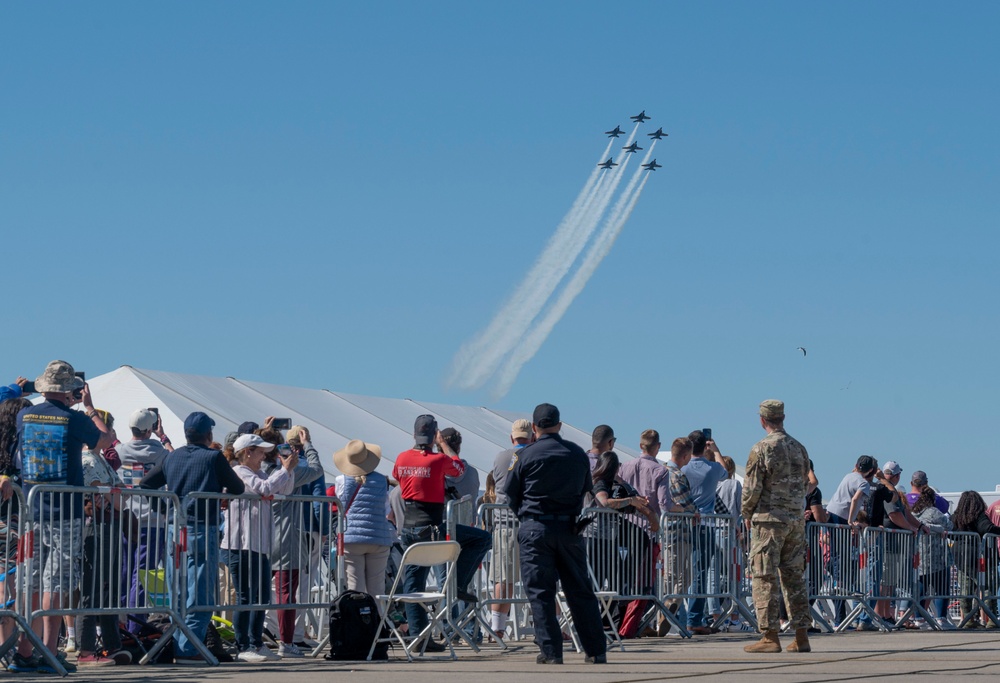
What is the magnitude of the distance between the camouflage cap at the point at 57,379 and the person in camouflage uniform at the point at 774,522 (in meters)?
4.97

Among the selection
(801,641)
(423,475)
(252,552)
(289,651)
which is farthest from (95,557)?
(801,641)

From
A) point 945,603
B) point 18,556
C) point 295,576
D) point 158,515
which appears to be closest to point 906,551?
point 945,603

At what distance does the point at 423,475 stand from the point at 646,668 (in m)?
2.73

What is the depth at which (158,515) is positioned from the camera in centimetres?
984

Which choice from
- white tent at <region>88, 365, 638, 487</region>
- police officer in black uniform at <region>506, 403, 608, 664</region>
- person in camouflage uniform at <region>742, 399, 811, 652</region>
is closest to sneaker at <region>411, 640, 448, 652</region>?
police officer in black uniform at <region>506, 403, 608, 664</region>

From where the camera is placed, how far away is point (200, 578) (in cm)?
1023

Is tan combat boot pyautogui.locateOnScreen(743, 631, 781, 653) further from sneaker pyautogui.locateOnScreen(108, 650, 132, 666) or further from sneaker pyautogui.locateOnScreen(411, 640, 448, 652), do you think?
sneaker pyautogui.locateOnScreen(108, 650, 132, 666)

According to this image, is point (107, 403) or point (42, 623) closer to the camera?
point (42, 623)

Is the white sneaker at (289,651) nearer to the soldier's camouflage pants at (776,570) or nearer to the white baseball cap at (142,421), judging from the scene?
the white baseball cap at (142,421)

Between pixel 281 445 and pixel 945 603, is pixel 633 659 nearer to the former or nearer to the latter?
pixel 281 445

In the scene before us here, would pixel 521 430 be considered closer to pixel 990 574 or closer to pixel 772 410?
pixel 772 410

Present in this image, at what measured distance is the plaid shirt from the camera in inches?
559

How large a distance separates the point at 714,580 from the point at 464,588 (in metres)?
3.68

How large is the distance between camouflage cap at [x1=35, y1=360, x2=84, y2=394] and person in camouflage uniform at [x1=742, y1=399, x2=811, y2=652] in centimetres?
497
